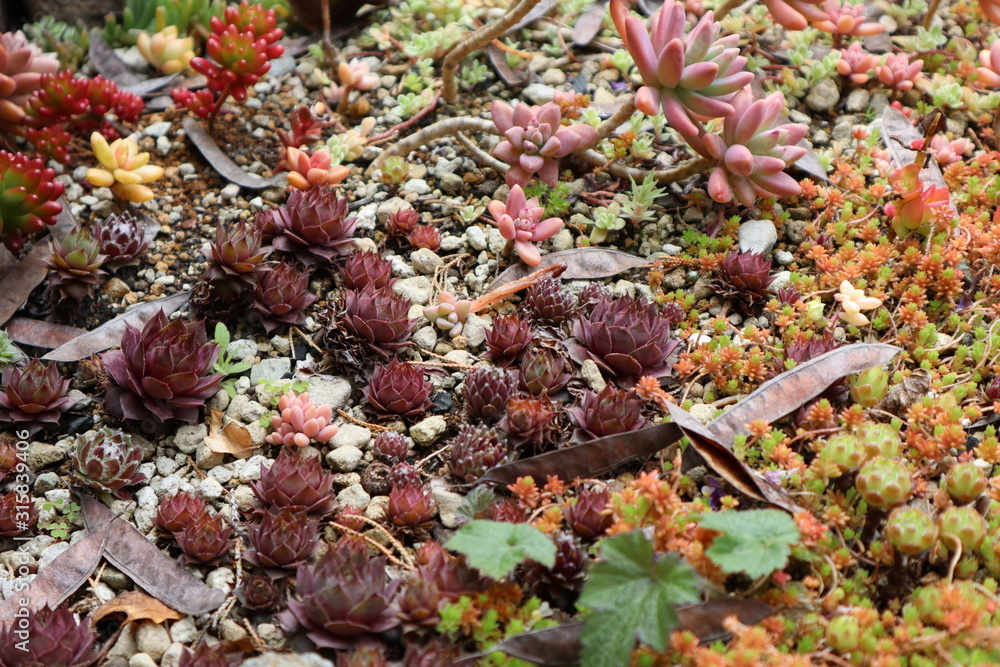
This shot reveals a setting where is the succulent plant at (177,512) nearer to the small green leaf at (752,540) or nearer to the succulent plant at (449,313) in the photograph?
the succulent plant at (449,313)

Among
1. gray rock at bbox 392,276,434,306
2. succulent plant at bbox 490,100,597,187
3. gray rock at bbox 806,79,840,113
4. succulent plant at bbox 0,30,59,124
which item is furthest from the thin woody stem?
succulent plant at bbox 0,30,59,124

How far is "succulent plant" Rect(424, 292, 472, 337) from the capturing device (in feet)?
9.16

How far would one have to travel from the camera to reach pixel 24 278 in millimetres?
2959

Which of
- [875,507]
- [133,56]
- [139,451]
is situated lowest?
[139,451]

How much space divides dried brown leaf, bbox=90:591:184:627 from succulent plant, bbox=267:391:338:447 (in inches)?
22.4

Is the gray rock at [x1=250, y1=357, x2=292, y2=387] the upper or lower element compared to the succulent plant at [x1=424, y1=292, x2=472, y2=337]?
lower

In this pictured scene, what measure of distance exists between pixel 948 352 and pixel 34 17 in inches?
180

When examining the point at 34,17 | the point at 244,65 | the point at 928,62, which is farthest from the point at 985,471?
the point at 34,17

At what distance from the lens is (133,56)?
392 centimetres

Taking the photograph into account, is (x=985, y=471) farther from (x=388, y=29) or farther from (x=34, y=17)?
(x=34, y=17)

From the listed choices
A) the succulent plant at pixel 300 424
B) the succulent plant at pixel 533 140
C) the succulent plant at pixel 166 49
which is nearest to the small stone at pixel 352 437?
the succulent plant at pixel 300 424

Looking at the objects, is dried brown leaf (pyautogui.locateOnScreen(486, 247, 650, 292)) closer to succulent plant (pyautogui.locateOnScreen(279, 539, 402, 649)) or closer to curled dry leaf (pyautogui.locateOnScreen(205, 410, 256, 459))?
curled dry leaf (pyautogui.locateOnScreen(205, 410, 256, 459))

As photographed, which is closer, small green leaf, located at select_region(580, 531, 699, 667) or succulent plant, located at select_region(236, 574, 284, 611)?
small green leaf, located at select_region(580, 531, 699, 667)

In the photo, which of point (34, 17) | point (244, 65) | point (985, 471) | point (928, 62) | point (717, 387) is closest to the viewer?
point (985, 471)
